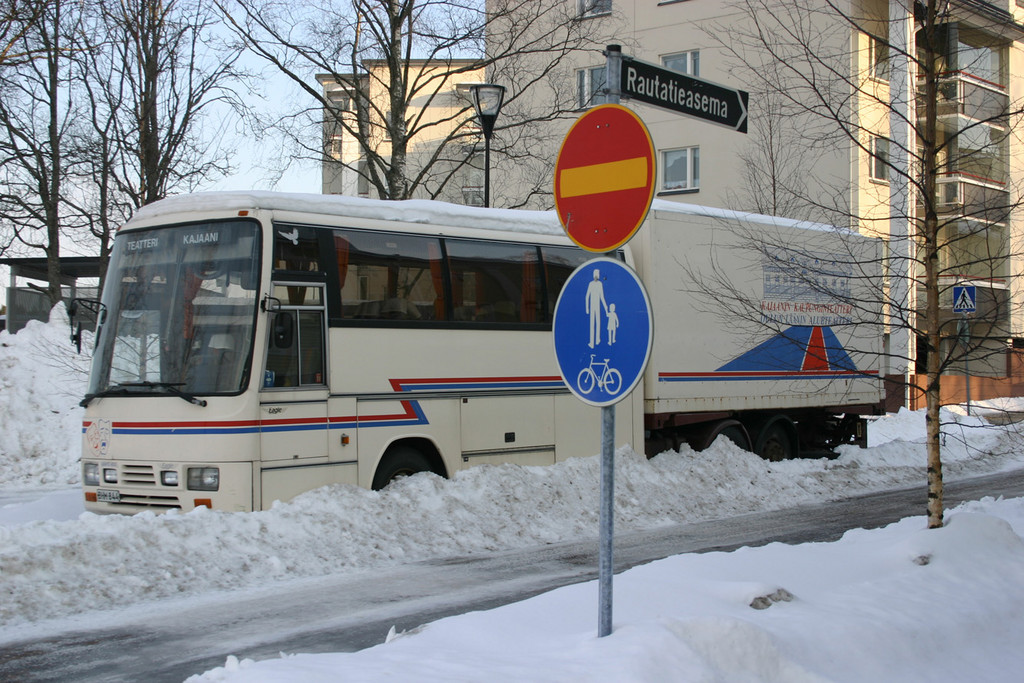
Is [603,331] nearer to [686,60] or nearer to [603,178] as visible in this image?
[603,178]

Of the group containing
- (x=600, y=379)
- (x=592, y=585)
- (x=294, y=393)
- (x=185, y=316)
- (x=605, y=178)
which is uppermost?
(x=605, y=178)

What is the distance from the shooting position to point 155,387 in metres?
9.75

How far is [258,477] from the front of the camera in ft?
31.3

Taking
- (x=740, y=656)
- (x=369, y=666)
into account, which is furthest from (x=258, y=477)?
(x=740, y=656)

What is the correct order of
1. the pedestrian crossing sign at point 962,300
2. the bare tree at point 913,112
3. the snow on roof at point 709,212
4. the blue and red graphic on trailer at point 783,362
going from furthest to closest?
the blue and red graphic on trailer at point 783,362, the snow on roof at point 709,212, the pedestrian crossing sign at point 962,300, the bare tree at point 913,112

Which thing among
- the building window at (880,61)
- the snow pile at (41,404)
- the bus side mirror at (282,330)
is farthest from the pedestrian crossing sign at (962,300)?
the snow pile at (41,404)

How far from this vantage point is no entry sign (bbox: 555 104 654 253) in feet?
16.6

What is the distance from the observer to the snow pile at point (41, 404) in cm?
1664

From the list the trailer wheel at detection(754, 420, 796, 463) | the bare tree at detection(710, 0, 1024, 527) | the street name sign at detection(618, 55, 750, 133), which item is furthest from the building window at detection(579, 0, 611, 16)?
the street name sign at detection(618, 55, 750, 133)

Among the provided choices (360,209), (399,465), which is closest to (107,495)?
(399,465)

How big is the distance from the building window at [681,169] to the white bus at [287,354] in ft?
81.4

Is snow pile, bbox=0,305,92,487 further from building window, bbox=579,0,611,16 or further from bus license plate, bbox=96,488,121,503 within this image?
building window, bbox=579,0,611,16

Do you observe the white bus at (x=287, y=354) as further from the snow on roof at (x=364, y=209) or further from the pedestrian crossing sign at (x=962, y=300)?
the pedestrian crossing sign at (x=962, y=300)

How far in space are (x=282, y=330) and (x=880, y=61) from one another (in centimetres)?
585
